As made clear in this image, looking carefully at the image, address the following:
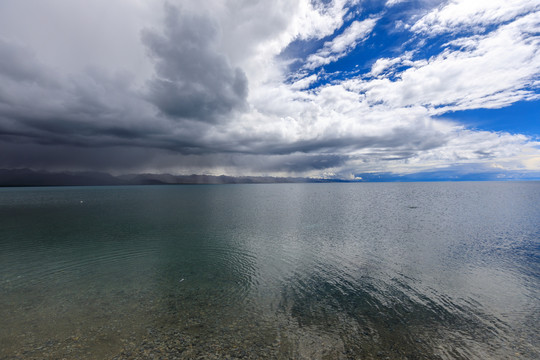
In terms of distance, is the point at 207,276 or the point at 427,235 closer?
the point at 207,276

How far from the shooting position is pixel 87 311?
21297mm

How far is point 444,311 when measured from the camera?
21.8m

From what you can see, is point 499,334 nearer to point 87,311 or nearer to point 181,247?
point 87,311

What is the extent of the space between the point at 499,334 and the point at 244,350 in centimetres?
1948

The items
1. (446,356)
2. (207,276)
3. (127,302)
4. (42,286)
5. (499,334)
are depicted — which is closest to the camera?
(446,356)

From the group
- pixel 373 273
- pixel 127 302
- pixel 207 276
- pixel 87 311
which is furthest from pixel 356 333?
pixel 87 311

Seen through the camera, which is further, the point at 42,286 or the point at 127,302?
the point at 42,286

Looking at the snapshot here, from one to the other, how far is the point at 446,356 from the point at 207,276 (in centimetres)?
2441

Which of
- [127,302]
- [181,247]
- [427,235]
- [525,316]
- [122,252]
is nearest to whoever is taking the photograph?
[525,316]

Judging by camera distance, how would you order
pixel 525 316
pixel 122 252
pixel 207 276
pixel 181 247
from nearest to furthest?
1. pixel 525 316
2. pixel 207 276
3. pixel 122 252
4. pixel 181 247

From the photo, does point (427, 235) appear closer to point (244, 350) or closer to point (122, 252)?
point (244, 350)

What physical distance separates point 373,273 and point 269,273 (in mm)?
13406

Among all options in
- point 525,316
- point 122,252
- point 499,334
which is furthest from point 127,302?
point 525,316

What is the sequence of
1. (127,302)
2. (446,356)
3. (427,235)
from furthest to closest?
1. (427,235)
2. (127,302)
3. (446,356)
